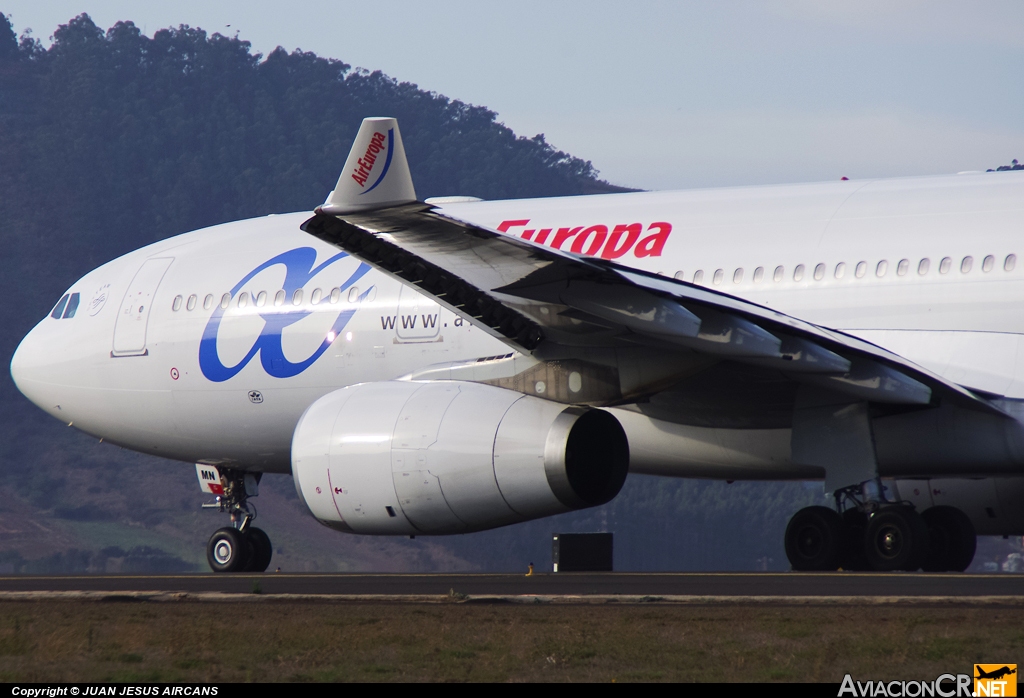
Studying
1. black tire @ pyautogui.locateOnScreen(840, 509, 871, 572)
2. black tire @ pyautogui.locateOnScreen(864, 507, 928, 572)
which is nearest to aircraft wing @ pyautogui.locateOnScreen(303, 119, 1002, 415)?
black tire @ pyautogui.locateOnScreen(864, 507, 928, 572)

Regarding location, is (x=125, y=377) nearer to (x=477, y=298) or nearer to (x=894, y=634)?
(x=477, y=298)

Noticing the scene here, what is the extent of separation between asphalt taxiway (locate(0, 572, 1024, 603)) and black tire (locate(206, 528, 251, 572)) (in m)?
2.91

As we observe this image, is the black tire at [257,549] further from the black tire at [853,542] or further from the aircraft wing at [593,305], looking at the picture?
the black tire at [853,542]

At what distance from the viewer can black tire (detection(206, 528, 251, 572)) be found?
56.5ft

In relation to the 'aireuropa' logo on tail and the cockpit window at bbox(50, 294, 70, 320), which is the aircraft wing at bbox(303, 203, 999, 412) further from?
the cockpit window at bbox(50, 294, 70, 320)

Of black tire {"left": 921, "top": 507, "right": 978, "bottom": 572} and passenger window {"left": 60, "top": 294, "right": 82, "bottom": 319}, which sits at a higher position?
passenger window {"left": 60, "top": 294, "right": 82, "bottom": 319}

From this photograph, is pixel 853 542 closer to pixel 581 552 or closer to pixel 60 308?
pixel 581 552

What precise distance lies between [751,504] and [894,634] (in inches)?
3434

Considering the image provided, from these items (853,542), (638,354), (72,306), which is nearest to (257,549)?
(72,306)

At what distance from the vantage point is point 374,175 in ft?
31.4

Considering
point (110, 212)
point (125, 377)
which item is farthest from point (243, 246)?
point (110, 212)

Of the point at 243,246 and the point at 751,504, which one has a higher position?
the point at 243,246

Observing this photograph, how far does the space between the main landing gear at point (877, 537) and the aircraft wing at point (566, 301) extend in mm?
1086

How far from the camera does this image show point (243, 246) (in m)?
17.4
